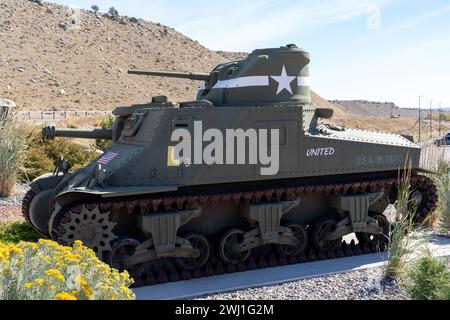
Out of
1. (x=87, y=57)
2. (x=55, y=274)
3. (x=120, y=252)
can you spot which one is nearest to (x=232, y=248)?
(x=120, y=252)

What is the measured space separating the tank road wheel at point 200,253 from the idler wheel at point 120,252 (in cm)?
92

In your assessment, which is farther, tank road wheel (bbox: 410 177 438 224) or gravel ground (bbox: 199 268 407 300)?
tank road wheel (bbox: 410 177 438 224)

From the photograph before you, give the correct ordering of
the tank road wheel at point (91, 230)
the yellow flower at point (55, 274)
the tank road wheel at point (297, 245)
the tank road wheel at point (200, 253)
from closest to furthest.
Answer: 1. the yellow flower at point (55, 274)
2. the tank road wheel at point (91, 230)
3. the tank road wheel at point (200, 253)
4. the tank road wheel at point (297, 245)

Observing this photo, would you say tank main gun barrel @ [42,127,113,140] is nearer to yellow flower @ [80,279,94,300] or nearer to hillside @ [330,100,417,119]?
yellow flower @ [80,279,94,300]

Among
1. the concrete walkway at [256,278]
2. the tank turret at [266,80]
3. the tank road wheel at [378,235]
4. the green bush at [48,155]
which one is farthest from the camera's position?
the green bush at [48,155]

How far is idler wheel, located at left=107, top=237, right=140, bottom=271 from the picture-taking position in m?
8.34

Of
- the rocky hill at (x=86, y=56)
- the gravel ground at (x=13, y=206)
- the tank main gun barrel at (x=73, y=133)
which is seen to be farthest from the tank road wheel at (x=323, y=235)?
the rocky hill at (x=86, y=56)

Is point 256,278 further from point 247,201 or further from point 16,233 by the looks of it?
point 16,233

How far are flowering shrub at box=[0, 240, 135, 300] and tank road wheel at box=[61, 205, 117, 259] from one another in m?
1.84

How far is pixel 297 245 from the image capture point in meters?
10.2

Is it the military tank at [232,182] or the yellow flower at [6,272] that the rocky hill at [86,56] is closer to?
the military tank at [232,182]

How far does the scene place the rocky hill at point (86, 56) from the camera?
60875 mm

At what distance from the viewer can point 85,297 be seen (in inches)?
204

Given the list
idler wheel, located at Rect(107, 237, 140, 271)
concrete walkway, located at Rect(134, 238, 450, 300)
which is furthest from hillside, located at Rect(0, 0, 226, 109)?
concrete walkway, located at Rect(134, 238, 450, 300)
